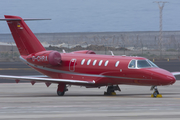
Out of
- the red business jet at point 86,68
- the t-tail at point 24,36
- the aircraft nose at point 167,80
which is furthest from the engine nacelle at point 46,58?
the aircraft nose at point 167,80

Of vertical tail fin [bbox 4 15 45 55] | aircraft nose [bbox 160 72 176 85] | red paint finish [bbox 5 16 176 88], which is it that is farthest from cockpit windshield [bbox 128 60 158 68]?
vertical tail fin [bbox 4 15 45 55]

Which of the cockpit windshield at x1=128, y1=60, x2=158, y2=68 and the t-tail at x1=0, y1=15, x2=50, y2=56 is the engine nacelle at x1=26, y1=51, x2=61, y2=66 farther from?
the cockpit windshield at x1=128, y1=60, x2=158, y2=68

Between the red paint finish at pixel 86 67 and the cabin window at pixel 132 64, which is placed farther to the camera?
the cabin window at pixel 132 64

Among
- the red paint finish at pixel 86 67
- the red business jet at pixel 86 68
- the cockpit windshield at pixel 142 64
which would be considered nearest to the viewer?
the red paint finish at pixel 86 67

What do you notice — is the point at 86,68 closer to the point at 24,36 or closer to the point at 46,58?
the point at 46,58

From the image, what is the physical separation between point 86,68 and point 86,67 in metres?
0.06

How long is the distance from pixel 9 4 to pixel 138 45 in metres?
41.5

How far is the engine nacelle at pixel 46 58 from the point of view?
22.8 m

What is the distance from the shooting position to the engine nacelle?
74.7 ft

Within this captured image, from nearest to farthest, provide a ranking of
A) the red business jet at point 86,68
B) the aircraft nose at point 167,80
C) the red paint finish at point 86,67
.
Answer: the aircraft nose at point 167,80, the red paint finish at point 86,67, the red business jet at point 86,68

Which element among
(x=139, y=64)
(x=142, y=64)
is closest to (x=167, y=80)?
(x=142, y=64)

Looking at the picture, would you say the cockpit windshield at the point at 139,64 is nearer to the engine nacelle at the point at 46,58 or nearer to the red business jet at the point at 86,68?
the red business jet at the point at 86,68

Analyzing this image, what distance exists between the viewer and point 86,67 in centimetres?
2245

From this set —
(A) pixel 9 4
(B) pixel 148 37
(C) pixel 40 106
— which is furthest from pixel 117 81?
(A) pixel 9 4
